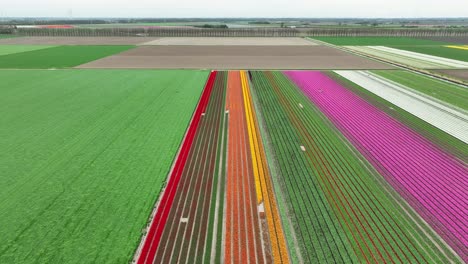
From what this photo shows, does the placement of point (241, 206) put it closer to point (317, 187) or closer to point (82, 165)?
→ point (317, 187)

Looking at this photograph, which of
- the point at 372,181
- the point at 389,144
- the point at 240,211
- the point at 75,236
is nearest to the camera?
the point at 75,236

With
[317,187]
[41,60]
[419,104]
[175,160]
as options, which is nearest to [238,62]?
[419,104]

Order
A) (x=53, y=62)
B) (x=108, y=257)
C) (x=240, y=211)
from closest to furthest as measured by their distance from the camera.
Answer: (x=108, y=257)
(x=240, y=211)
(x=53, y=62)

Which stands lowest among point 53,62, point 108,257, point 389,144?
point 108,257

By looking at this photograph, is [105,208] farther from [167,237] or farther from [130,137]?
[130,137]

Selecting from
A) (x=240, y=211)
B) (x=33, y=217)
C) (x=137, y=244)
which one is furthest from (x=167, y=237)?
(x=33, y=217)
